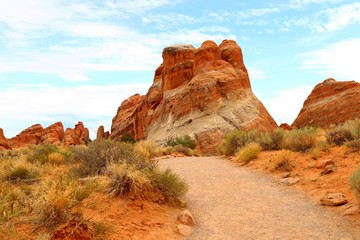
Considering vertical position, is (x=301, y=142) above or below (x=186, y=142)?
below

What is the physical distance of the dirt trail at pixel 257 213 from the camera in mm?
7218

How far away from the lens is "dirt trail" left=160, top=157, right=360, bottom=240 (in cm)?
722

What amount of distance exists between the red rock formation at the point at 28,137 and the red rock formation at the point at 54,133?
4.54ft

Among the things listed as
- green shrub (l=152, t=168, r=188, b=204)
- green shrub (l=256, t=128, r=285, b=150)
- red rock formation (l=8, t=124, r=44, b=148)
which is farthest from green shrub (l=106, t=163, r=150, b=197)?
red rock formation (l=8, t=124, r=44, b=148)

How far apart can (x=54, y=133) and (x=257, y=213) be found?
3263 inches

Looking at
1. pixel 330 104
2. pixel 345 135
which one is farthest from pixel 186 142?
pixel 345 135

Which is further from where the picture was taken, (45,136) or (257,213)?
(45,136)

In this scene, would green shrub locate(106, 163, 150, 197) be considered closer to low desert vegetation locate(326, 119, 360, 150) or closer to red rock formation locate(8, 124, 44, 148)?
low desert vegetation locate(326, 119, 360, 150)

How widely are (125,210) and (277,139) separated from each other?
39.1 feet

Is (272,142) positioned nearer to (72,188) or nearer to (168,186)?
(168,186)

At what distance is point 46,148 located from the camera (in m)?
20.5

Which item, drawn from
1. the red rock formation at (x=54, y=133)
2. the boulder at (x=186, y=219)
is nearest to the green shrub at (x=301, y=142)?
the boulder at (x=186, y=219)

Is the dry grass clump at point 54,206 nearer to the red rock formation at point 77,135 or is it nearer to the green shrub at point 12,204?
the green shrub at point 12,204

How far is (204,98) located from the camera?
40312 mm
